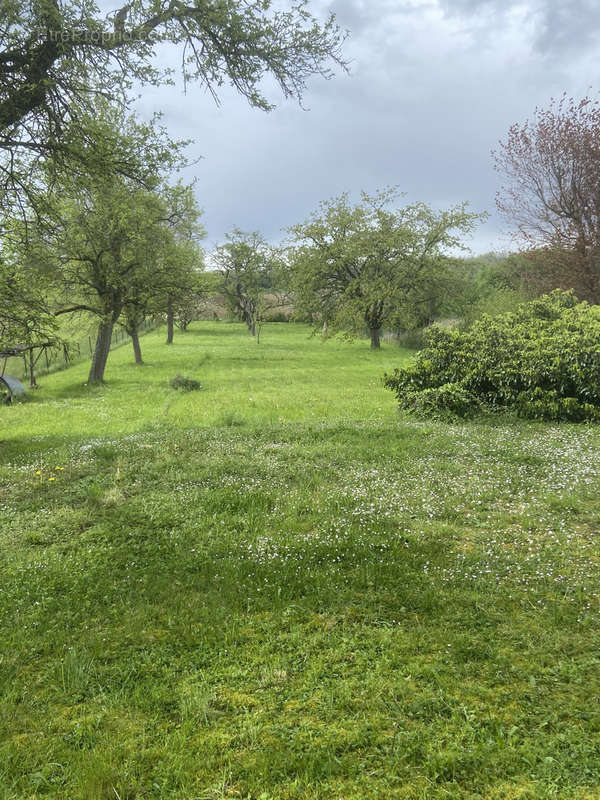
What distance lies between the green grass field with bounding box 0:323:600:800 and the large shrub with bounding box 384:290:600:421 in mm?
2278

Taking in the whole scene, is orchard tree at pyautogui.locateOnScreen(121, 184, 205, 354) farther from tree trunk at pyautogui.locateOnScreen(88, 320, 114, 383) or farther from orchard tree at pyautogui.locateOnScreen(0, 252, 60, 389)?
orchard tree at pyautogui.locateOnScreen(0, 252, 60, 389)

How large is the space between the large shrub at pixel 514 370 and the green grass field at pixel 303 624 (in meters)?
2.28

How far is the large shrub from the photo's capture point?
425 inches

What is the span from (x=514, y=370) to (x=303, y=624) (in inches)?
371

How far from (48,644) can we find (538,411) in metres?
10.6

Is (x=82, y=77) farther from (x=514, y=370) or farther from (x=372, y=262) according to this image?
(x=372, y=262)

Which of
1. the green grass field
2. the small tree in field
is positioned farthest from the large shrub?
the small tree in field

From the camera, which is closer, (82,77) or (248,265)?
(82,77)

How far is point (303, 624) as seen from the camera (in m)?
4.00

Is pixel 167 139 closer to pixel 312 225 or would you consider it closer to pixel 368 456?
pixel 368 456

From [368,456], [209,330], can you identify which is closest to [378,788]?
[368,456]

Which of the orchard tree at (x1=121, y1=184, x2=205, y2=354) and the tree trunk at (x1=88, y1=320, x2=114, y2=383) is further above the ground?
the orchard tree at (x1=121, y1=184, x2=205, y2=354)

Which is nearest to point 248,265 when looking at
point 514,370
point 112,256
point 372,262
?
point 372,262

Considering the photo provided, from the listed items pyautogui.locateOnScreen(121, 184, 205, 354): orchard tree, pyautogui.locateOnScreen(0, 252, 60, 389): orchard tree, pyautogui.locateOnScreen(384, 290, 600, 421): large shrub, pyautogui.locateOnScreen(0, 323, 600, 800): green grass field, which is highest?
pyautogui.locateOnScreen(121, 184, 205, 354): orchard tree
